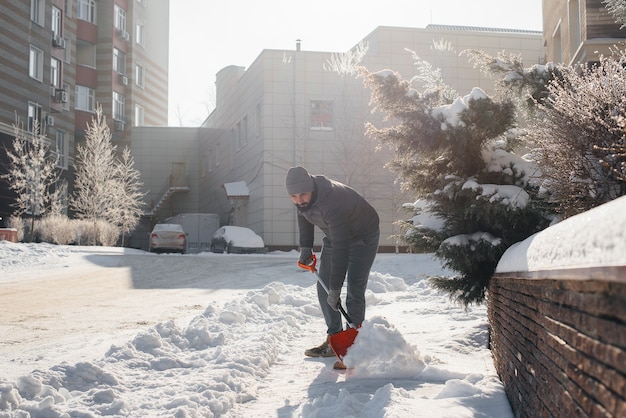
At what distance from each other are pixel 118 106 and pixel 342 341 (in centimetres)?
4001

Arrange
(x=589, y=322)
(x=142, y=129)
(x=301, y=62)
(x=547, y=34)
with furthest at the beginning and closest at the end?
1. (x=142, y=129)
2. (x=301, y=62)
3. (x=547, y=34)
4. (x=589, y=322)

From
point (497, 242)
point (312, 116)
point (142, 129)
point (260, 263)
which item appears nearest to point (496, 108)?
point (497, 242)

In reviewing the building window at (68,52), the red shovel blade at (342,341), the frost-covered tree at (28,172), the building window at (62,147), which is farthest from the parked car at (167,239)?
the red shovel blade at (342,341)

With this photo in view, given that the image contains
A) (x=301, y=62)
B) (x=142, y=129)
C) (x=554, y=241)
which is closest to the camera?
(x=554, y=241)

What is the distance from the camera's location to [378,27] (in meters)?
30.5

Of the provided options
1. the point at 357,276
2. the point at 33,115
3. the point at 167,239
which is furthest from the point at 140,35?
the point at 357,276

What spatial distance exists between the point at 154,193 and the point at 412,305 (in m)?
36.6

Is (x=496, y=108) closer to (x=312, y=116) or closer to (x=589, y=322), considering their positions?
(x=589, y=322)

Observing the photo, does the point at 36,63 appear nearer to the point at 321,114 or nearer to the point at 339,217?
the point at 321,114

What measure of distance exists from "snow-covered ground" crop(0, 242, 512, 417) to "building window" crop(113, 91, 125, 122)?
31.5m

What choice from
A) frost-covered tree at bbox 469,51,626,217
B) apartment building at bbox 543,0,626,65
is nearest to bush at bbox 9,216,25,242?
apartment building at bbox 543,0,626,65

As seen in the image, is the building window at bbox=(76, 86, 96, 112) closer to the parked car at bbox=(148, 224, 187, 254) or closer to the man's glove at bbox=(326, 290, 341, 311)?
the parked car at bbox=(148, 224, 187, 254)

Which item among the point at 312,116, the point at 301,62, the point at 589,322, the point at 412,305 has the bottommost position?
the point at 412,305

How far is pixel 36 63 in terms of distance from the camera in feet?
102
